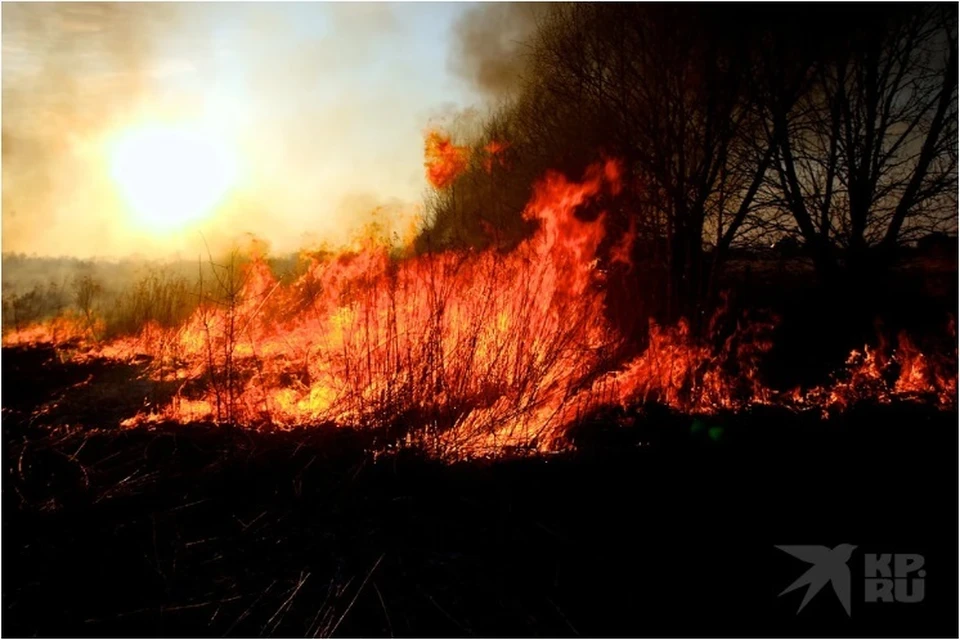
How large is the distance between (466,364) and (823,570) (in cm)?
302

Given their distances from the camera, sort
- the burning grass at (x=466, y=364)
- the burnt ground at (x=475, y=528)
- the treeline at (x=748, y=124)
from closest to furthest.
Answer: the burnt ground at (x=475, y=528)
the burning grass at (x=466, y=364)
the treeline at (x=748, y=124)

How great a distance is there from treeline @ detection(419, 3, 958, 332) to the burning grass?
1.65 metres

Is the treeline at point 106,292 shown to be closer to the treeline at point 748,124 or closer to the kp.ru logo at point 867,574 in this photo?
the treeline at point 748,124

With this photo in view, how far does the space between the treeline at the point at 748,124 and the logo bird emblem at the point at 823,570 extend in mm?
5163

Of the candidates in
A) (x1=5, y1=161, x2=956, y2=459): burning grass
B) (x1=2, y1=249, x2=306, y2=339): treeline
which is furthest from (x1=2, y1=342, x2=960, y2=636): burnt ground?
(x1=2, y1=249, x2=306, y2=339): treeline

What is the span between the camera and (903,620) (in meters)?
3.35

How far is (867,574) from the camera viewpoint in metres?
3.64

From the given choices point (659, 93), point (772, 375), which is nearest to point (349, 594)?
point (772, 375)

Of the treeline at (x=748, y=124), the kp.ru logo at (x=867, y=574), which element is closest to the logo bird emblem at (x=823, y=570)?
the kp.ru logo at (x=867, y=574)

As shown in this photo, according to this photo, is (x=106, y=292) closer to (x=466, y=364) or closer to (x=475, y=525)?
(x=466, y=364)

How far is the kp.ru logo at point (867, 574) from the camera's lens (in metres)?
3.50

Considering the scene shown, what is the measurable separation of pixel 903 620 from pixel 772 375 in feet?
15.7

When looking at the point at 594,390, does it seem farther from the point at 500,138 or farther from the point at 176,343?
the point at 500,138

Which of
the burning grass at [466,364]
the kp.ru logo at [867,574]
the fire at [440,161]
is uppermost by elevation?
the fire at [440,161]
